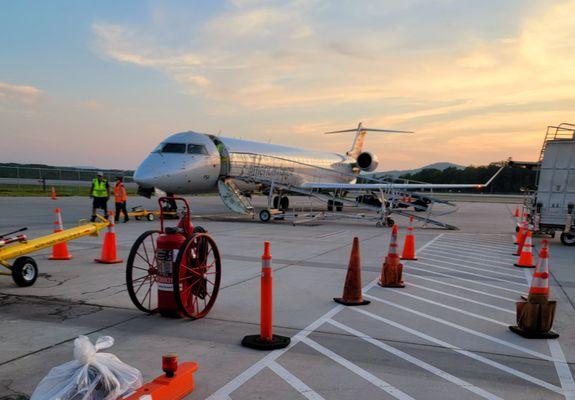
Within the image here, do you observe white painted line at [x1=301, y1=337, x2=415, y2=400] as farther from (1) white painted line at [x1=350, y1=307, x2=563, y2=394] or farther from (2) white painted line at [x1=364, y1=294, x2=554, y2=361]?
(2) white painted line at [x1=364, y1=294, x2=554, y2=361]

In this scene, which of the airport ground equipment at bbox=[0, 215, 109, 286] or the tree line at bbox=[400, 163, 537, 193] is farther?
the tree line at bbox=[400, 163, 537, 193]

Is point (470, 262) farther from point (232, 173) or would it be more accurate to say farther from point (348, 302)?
point (232, 173)

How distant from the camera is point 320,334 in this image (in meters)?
5.02

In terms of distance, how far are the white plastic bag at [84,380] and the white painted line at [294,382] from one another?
4.56 feet

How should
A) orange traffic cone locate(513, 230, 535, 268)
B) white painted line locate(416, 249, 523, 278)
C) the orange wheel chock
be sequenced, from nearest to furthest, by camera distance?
the orange wheel chock, white painted line locate(416, 249, 523, 278), orange traffic cone locate(513, 230, 535, 268)

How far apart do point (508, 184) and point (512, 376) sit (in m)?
103

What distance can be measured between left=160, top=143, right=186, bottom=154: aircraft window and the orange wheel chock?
50.8 ft

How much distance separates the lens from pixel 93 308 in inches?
229

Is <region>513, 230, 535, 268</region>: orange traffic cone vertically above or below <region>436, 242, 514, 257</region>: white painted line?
above

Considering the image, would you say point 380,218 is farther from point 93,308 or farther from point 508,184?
point 508,184

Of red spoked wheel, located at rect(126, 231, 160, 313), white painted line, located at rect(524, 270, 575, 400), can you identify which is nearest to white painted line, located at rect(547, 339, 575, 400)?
white painted line, located at rect(524, 270, 575, 400)

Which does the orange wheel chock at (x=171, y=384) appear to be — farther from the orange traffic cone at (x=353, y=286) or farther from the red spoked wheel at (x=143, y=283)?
the orange traffic cone at (x=353, y=286)

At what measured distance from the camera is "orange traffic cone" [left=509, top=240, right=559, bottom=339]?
5.16m

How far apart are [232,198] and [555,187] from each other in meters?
11.7
